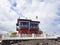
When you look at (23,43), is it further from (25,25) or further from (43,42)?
(25,25)

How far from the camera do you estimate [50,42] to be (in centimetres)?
3077

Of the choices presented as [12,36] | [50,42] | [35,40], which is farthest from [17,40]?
[50,42]

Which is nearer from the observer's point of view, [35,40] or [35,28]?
[35,40]

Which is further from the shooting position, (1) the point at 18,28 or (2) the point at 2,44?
(1) the point at 18,28

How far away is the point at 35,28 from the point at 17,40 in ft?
24.3

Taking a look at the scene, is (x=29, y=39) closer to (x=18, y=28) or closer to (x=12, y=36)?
(x=12, y=36)

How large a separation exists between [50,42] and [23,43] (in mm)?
4524

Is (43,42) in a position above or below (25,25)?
below

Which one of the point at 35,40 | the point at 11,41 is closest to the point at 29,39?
the point at 35,40

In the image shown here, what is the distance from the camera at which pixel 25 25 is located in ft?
123

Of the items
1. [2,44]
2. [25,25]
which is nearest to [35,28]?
[25,25]

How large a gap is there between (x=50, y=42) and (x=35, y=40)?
2.55 m

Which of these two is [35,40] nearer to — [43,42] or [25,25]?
[43,42]

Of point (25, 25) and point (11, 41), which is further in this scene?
point (25, 25)
